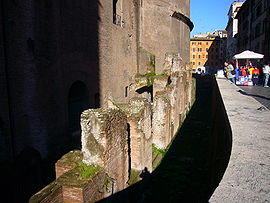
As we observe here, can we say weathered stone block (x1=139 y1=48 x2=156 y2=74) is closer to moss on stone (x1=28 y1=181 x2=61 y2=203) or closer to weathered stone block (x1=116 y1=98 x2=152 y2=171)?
weathered stone block (x1=116 y1=98 x2=152 y2=171)

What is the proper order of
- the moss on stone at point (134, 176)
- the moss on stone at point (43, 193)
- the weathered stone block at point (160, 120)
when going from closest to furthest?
the moss on stone at point (43, 193)
the moss on stone at point (134, 176)
the weathered stone block at point (160, 120)

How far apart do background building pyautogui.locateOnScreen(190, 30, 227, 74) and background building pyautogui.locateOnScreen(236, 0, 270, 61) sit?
26334 millimetres

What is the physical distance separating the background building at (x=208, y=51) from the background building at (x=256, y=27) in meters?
26.3

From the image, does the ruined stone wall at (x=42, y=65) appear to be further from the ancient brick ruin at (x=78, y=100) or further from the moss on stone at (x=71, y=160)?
the moss on stone at (x=71, y=160)

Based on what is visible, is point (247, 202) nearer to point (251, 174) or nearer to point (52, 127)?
point (251, 174)

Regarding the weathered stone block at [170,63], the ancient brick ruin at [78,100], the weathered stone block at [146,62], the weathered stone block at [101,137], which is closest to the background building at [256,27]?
the weathered stone block at [146,62]

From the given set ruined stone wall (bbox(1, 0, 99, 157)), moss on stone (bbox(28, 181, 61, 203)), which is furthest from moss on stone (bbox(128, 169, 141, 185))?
ruined stone wall (bbox(1, 0, 99, 157))

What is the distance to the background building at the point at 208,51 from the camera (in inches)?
2369

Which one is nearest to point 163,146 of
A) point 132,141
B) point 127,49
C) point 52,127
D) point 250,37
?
point 132,141

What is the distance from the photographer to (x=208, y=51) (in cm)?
6072

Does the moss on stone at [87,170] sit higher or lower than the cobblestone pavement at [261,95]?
lower

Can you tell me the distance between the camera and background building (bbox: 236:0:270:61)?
20.5 meters

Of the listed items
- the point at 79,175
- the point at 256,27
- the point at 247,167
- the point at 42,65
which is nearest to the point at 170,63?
the point at 42,65

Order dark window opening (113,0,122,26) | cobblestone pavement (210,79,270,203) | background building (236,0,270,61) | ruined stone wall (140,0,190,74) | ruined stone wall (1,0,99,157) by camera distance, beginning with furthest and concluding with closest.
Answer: background building (236,0,270,61), ruined stone wall (140,0,190,74), dark window opening (113,0,122,26), ruined stone wall (1,0,99,157), cobblestone pavement (210,79,270,203)
